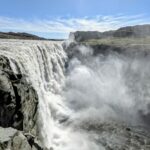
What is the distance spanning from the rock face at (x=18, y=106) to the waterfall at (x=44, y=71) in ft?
8.55

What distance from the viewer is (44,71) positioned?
1459 inches

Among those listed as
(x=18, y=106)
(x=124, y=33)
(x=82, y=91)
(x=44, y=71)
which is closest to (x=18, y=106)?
(x=18, y=106)

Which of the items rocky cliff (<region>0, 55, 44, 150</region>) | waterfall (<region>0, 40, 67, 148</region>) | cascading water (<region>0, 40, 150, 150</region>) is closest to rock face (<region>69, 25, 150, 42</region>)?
cascading water (<region>0, 40, 150, 150</region>)

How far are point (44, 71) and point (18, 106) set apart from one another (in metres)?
16.9

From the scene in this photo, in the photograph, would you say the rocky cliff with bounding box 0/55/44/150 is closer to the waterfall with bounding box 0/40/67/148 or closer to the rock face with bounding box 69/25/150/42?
the waterfall with bounding box 0/40/67/148

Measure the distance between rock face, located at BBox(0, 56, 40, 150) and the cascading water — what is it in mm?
2774

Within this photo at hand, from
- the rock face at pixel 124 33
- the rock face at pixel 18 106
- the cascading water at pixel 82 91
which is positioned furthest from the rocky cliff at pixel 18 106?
the rock face at pixel 124 33

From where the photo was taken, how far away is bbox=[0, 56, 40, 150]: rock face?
59.7 ft

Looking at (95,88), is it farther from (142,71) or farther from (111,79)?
(142,71)

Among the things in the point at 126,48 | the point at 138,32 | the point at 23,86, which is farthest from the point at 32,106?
the point at 138,32

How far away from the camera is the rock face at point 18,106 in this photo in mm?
18188

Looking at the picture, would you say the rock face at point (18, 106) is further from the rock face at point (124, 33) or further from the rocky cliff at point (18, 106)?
the rock face at point (124, 33)

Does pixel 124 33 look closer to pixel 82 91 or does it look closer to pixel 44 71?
pixel 82 91

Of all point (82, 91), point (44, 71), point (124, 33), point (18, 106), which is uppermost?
point (124, 33)
